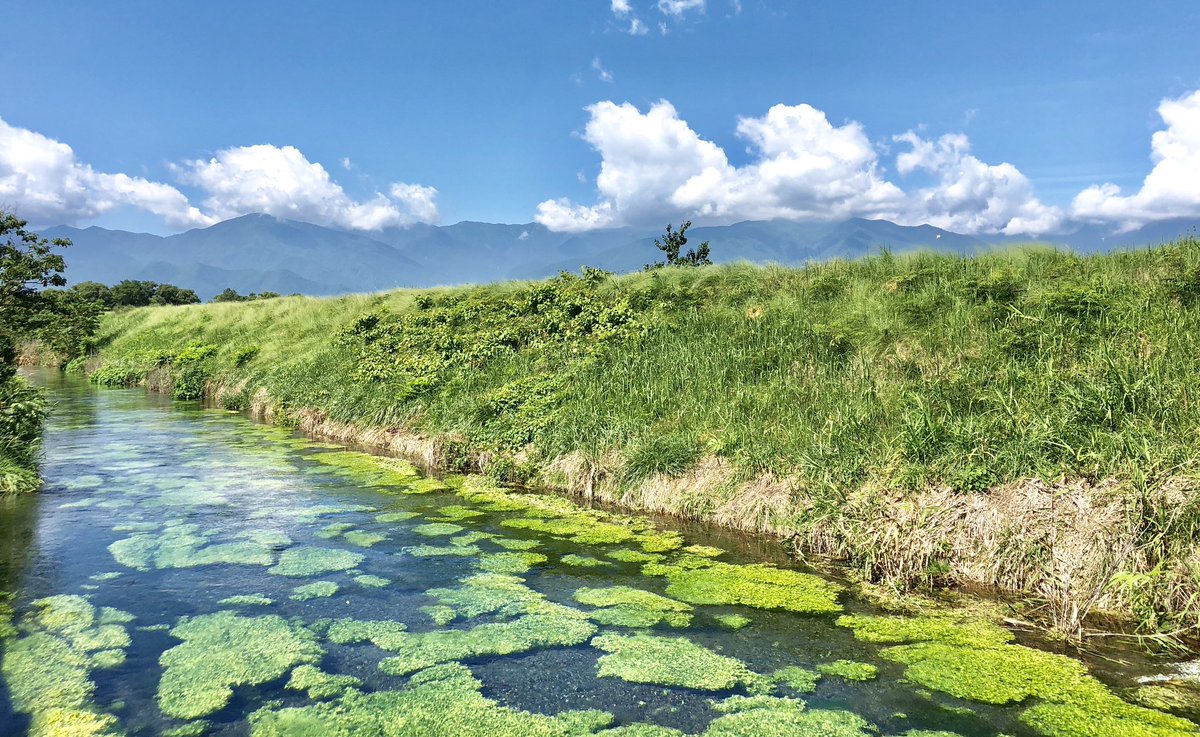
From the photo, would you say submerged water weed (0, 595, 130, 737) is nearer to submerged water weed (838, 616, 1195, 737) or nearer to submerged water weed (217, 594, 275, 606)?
submerged water weed (217, 594, 275, 606)

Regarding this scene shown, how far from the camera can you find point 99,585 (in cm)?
738

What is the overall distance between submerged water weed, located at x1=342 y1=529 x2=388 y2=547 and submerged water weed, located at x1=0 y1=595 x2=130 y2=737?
9.44ft

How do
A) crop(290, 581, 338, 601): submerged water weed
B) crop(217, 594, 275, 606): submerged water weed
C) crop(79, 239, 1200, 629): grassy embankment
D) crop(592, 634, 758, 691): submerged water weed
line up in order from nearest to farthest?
crop(592, 634, 758, 691): submerged water weed → crop(79, 239, 1200, 629): grassy embankment → crop(217, 594, 275, 606): submerged water weed → crop(290, 581, 338, 601): submerged water weed

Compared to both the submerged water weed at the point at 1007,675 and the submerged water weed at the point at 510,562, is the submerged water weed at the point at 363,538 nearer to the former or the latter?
the submerged water weed at the point at 510,562

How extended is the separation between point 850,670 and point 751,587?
6.20 ft

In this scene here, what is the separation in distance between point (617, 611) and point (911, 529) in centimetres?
333

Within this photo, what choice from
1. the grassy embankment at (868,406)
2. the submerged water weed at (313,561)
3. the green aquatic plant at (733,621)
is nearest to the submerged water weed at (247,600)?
the submerged water weed at (313,561)

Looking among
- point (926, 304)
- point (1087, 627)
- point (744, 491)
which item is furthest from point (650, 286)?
point (1087, 627)

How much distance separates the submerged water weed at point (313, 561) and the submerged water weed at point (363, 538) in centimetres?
35

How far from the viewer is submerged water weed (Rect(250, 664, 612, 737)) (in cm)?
477

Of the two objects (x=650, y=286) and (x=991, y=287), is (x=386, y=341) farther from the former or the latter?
(x=991, y=287)

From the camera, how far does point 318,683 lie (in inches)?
214

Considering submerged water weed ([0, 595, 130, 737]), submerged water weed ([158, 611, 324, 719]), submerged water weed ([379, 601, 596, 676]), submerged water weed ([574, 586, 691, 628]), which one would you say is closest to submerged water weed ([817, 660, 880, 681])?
submerged water weed ([574, 586, 691, 628])

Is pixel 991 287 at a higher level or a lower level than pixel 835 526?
higher
